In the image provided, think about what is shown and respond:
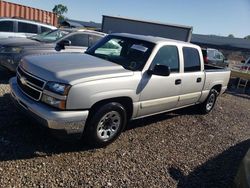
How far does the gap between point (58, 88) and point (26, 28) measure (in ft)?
27.3

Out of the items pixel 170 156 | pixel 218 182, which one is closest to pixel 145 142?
pixel 170 156

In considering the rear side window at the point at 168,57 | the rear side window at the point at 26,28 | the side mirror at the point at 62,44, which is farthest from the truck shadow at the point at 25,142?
the rear side window at the point at 26,28

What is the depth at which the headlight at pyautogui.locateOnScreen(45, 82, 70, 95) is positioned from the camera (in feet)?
13.4

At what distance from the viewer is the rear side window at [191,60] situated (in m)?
6.17

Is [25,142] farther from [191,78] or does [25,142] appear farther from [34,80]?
[191,78]

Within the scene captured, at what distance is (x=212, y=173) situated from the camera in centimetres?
473

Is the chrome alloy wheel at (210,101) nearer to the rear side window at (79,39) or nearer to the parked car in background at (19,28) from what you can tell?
the rear side window at (79,39)

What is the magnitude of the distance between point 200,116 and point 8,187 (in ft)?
17.5

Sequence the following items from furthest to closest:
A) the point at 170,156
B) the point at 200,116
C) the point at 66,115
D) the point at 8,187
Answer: the point at 200,116
the point at 170,156
the point at 66,115
the point at 8,187

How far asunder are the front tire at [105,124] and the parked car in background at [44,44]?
3.97 metres

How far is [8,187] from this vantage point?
3.46 m

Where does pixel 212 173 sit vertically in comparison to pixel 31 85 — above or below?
below

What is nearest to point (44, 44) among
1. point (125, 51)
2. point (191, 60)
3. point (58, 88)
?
point (125, 51)

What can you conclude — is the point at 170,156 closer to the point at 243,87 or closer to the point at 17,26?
the point at 17,26
